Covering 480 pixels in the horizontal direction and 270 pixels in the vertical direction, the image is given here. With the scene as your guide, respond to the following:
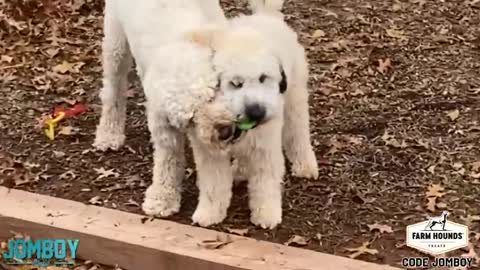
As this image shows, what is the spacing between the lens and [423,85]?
6125 millimetres

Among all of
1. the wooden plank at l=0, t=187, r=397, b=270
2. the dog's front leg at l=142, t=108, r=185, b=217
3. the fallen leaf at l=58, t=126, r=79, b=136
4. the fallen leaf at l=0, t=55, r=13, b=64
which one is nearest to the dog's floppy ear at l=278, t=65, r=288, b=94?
the dog's front leg at l=142, t=108, r=185, b=217

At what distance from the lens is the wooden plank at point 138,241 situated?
421cm

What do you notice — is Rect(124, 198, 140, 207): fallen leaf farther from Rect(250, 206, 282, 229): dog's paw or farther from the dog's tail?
the dog's tail

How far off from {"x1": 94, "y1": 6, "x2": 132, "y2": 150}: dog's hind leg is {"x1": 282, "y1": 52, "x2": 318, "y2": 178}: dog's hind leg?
1.06 metres

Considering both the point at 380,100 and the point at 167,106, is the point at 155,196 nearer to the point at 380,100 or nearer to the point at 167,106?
the point at 167,106

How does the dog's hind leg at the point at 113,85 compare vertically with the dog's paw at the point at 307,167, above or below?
above

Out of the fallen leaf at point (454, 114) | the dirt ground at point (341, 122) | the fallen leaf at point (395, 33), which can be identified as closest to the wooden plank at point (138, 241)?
the dirt ground at point (341, 122)

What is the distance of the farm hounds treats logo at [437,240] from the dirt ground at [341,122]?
49mm

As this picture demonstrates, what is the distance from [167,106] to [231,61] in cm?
40

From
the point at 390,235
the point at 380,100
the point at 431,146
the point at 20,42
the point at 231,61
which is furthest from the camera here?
the point at 20,42

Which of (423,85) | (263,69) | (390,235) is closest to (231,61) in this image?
(263,69)

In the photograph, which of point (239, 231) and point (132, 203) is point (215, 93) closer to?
point (239, 231)

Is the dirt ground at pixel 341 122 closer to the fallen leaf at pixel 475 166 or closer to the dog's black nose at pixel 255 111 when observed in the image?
the fallen leaf at pixel 475 166

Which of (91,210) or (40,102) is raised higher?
(40,102)
